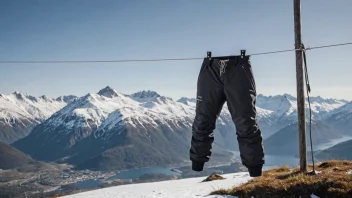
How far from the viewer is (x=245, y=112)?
7340mm

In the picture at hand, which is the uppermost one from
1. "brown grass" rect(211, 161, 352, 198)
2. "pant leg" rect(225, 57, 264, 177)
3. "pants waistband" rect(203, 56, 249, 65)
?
"pants waistband" rect(203, 56, 249, 65)

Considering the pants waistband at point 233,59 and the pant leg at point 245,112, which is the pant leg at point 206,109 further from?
the pant leg at point 245,112

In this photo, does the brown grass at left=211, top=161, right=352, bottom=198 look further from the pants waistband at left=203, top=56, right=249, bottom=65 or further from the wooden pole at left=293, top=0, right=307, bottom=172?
the pants waistband at left=203, top=56, right=249, bottom=65

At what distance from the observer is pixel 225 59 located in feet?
25.5

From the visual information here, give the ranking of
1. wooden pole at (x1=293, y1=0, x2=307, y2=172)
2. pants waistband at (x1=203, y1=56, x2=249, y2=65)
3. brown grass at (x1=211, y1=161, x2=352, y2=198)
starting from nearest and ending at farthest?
pants waistband at (x1=203, y1=56, x2=249, y2=65) → brown grass at (x1=211, y1=161, x2=352, y2=198) → wooden pole at (x1=293, y1=0, x2=307, y2=172)

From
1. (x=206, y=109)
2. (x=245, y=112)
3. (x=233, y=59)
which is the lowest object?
(x=245, y=112)

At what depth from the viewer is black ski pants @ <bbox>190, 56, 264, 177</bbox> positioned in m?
7.39

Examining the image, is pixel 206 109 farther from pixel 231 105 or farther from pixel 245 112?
pixel 245 112

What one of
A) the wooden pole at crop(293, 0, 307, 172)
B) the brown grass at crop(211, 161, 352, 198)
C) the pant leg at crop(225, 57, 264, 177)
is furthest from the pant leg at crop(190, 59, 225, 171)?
the wooden pole at crop(293, 0, 307, 172)

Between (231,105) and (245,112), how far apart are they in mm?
371

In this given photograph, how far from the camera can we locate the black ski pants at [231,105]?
739cm

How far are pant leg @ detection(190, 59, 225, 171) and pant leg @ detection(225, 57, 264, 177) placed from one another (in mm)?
386

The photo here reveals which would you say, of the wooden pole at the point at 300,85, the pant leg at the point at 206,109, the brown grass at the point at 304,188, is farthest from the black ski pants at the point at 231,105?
the wooden pole at the point at 300,85

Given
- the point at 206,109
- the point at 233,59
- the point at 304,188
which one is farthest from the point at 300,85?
the point at 206,109
